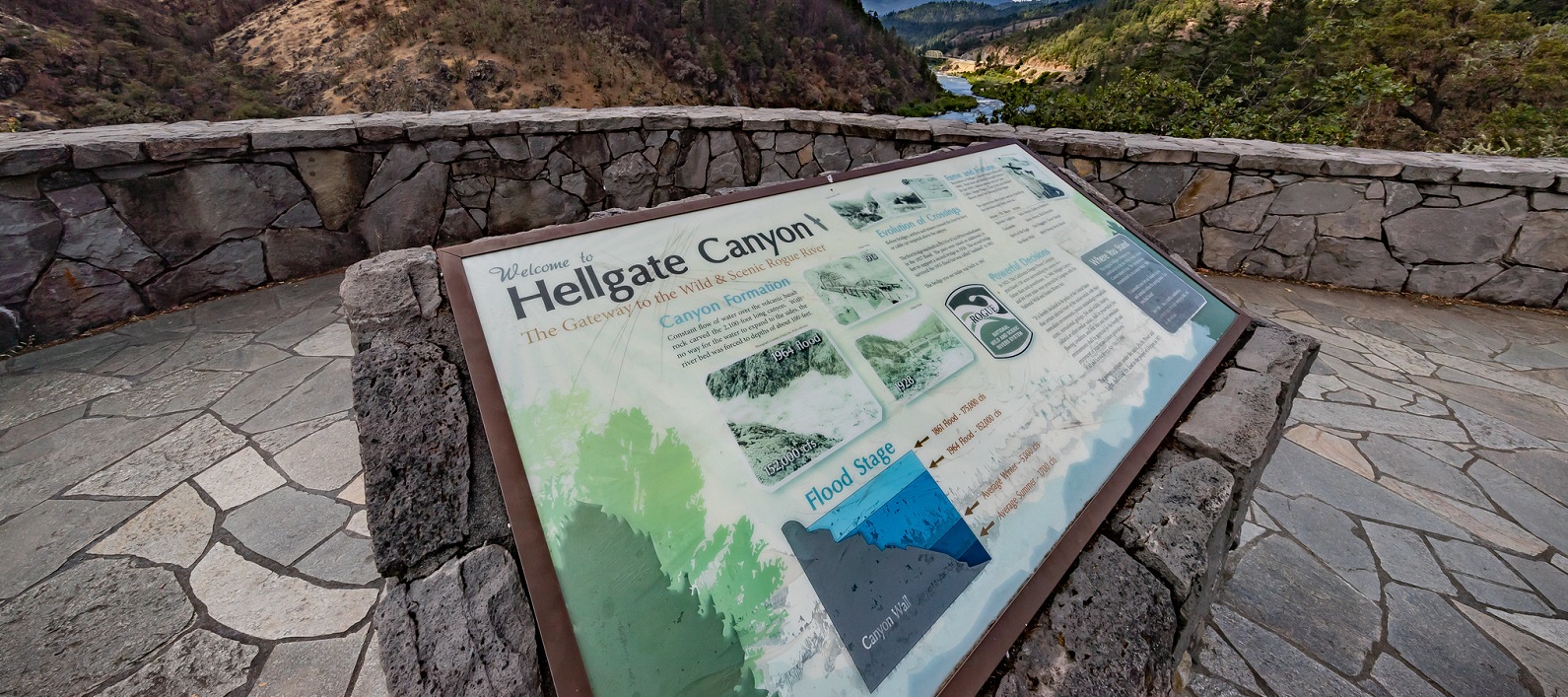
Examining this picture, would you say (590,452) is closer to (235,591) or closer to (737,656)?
(737,656)

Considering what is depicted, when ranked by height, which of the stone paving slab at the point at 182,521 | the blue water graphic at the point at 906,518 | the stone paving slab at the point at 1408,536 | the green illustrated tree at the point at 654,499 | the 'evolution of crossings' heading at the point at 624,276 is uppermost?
the stone paving slab at the point at 182,521

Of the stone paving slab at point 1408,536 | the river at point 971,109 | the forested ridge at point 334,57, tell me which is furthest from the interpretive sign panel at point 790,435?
the forested ridge at point 334,57

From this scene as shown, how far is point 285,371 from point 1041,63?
58764 millimetres

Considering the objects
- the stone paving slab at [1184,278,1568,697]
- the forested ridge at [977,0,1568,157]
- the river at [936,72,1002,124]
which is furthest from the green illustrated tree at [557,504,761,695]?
the forested ridge at [977,0,1568,157]

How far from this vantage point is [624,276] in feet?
3.20

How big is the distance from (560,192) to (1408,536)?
4.40 meters

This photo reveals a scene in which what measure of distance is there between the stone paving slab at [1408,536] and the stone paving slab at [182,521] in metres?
2.28

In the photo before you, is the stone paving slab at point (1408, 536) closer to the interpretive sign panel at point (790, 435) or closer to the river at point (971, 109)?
the interpretive sign panel at point (790, 435)

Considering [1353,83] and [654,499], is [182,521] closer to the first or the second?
[654,499]

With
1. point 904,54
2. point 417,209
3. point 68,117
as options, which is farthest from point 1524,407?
point 904,54

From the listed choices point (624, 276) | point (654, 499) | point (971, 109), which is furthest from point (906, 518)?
point (971, 109)

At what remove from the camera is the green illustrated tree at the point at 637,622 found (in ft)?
2.10

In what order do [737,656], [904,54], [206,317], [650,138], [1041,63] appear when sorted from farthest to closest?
1. [1041,63]
2. [904,54]
3. [650,138]
4. [206,317]
5. [737,656]

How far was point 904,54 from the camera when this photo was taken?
96.0 ft
